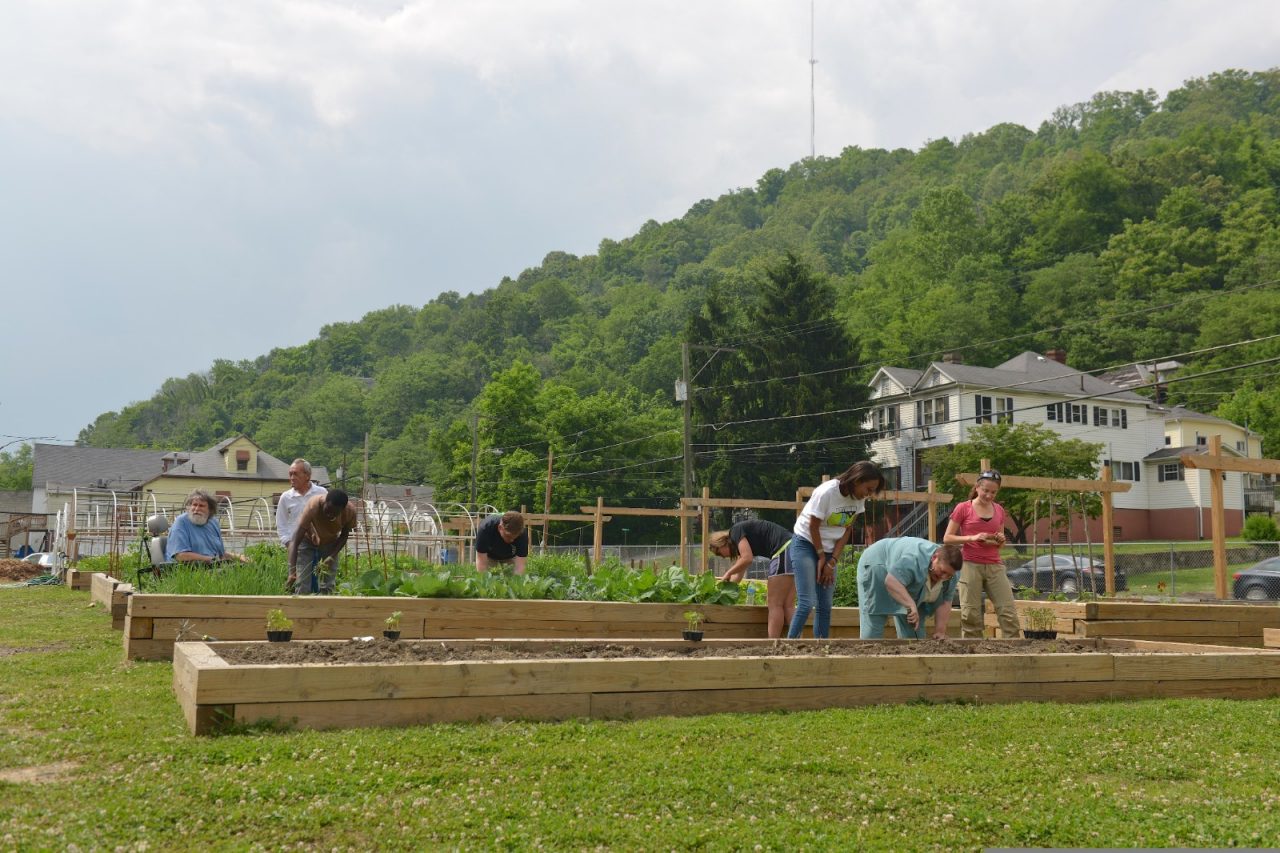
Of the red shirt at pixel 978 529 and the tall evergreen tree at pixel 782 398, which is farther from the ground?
the tall evergreen tree at pixel 782 398

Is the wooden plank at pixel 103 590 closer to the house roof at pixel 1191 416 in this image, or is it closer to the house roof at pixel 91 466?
the house roof at pixel 1191 416

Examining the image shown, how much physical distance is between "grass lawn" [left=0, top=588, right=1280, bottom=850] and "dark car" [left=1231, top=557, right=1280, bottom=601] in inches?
807

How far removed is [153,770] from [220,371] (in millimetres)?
122631

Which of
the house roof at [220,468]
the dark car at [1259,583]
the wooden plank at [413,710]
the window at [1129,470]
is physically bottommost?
the dark car at [1259,583]

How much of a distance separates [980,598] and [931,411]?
4178 cm

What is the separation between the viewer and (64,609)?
41.7ft

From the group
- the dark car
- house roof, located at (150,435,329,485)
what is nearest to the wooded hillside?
house roof, located at (150,435,329,485)

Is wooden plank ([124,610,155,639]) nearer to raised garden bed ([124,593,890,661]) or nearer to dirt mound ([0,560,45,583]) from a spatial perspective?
raised garden bed ([124,593,890,661])

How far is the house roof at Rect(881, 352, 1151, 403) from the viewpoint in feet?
156

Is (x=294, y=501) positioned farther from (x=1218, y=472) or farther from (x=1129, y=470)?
(x=1129, y=470)

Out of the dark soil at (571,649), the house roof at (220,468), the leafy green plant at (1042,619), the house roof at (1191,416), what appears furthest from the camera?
the house roof at (220,468)

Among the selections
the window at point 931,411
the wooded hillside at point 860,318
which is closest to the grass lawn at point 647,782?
the wooded hillside at point 860,318

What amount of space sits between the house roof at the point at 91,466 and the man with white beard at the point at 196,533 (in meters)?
62.4

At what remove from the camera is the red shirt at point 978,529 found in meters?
8.94
